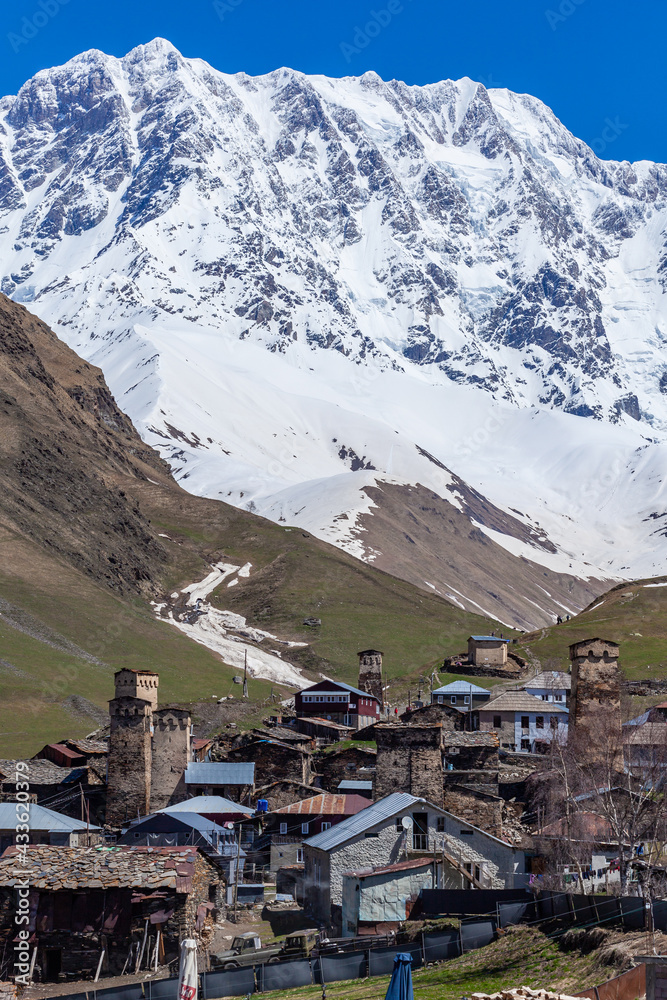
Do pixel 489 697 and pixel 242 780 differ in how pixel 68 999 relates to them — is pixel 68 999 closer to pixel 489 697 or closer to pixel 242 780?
pixel 242 780

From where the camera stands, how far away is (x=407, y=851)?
50812 mm

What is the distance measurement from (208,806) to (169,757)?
6.01m

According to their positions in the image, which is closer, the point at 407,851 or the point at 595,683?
the point at 407,851

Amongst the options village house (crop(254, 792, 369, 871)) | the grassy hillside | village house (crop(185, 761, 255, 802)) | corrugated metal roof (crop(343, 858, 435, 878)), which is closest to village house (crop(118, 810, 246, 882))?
village house (crop(254, 792, 369, 871))

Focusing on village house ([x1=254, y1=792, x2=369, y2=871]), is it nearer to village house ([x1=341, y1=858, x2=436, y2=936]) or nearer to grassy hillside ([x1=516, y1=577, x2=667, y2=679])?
village house ([x1=341, y1=858, x2=436, y2=936])

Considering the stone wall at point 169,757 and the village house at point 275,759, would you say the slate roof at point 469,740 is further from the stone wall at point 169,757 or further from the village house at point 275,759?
the stone wall at point 169,757

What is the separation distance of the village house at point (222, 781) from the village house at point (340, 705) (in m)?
39.4

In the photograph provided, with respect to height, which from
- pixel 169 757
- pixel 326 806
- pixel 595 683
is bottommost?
pixel 326 806

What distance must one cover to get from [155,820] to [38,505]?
136868 mm

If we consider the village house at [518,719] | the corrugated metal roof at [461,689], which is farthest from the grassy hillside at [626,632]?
the village house at [518,719]

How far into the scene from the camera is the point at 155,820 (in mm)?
59219

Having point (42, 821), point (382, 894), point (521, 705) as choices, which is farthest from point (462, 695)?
point (382, 894)

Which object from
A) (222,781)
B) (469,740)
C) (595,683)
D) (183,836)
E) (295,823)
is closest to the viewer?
(183,836)

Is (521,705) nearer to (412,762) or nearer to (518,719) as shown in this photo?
(518,719)
